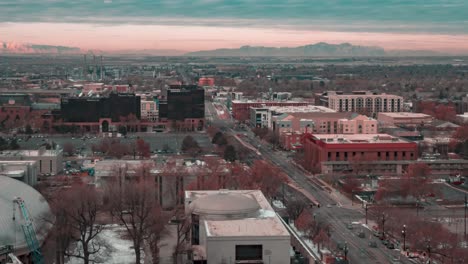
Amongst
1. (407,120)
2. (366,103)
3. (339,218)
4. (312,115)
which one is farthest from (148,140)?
(339,218)

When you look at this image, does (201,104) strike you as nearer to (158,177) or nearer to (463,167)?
(463,167)

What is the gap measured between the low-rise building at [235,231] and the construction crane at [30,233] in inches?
91.6

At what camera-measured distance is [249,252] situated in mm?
12141

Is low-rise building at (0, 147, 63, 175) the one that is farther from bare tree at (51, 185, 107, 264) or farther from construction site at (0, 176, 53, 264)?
bare tree at (51, 185, 107, 264)

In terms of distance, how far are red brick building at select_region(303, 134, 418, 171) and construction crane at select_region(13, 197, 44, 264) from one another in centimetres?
1153

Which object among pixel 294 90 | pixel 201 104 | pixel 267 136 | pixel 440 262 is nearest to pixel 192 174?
pixel 440 262

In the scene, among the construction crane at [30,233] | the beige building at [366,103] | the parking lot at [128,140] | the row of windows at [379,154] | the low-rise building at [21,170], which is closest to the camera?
the construction crane at [30,233]

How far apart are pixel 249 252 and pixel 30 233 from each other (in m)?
3.31

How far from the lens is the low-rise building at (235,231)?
12070mm

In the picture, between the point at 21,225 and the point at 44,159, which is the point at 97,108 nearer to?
the point at 44,159

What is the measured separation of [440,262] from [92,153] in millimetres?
15411

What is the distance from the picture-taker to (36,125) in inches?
1302

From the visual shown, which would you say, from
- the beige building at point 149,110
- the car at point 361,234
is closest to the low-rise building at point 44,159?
the car at point 361,234

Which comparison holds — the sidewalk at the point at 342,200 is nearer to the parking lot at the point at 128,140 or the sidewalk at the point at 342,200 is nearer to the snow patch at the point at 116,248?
the snow patch at the point at 116,248
